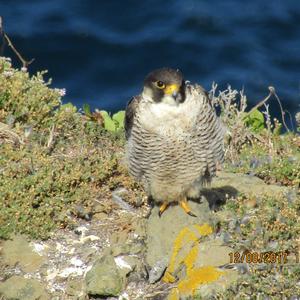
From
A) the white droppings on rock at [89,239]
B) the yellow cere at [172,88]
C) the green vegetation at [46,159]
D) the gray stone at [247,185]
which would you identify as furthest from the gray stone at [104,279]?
the gray stone at [247,185]

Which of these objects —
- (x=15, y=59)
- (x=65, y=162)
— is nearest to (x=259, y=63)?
(x=15, y=59)

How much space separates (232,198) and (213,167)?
422 millimetres

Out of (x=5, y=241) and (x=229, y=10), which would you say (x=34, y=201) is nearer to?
(x=5, y=241)

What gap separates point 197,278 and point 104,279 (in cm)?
64

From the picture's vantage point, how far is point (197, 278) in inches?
261

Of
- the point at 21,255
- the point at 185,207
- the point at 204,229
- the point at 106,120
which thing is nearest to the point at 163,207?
the point at 185,207

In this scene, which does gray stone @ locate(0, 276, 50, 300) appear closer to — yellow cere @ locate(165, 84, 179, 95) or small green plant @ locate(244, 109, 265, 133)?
yellow cere @ locate(165, 84, 179, 95)

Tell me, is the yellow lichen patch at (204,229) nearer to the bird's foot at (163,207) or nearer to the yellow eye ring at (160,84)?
the bird's foot at (163,207)

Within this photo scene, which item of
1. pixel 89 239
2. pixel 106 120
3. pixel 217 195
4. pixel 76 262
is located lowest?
pixel 76 262

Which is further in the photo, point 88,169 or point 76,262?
point 88,169

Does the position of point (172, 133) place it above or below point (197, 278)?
above

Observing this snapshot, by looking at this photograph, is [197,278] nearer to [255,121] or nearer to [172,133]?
[172,133]

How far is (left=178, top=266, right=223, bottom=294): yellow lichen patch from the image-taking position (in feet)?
21.6

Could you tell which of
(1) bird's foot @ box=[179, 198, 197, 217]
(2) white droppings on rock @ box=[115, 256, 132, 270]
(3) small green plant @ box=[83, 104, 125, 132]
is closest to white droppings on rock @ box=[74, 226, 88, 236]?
(2) white droppings on rock @ box=[115, 256, 132, 270]
